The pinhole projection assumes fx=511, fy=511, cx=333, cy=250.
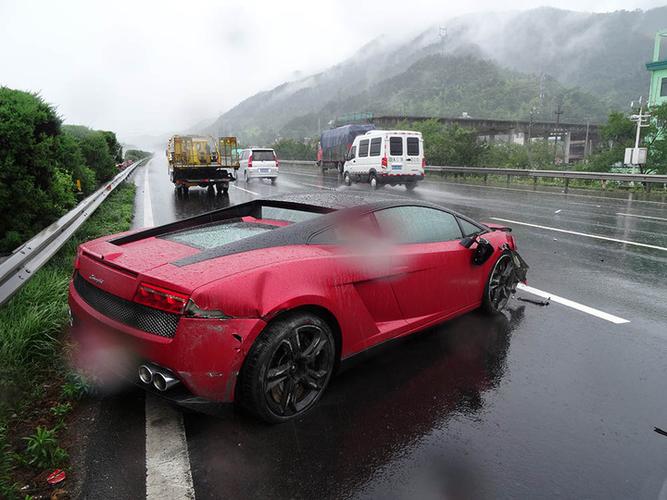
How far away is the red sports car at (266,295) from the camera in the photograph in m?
2.74

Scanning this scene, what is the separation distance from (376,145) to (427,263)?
17.8 m

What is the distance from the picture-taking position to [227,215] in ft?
14.6

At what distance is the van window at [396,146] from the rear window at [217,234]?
56.1ft

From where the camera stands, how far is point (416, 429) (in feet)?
10.2

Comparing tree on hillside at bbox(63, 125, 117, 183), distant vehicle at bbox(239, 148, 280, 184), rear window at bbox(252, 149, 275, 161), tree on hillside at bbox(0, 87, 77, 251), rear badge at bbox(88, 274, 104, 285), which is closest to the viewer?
rear badge at bbox(88, 274, 104, 285)

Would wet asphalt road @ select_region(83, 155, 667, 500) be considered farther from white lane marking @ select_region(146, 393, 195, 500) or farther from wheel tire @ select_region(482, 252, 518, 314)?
wheel tire @ select_region(482, 252, 518, 314)

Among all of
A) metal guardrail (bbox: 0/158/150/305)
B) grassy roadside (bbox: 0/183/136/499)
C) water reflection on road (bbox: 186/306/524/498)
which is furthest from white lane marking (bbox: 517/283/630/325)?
metal guardrail (bbox: 0/158/150/305)

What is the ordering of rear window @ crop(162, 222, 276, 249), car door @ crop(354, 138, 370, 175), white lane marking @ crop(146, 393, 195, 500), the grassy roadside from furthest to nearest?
car door @ crop(354, 138, 370, 175) < rear window @ crop(162, 222, 276, 249) < the grassy roadside < white lane marking @ crop(146, 393, 195, 500)

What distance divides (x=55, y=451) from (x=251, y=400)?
1.07 metres

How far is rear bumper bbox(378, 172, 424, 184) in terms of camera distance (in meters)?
20.6

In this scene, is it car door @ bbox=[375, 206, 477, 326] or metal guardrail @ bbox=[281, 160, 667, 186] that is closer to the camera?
car door @ bbox=[375, 206, 477, 326]

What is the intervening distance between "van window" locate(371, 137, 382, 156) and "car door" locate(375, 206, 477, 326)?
1677 cm

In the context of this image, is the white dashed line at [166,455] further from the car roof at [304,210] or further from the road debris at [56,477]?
the car roof at [304,210]

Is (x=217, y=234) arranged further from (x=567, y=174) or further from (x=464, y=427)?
(x=567, y=174)
